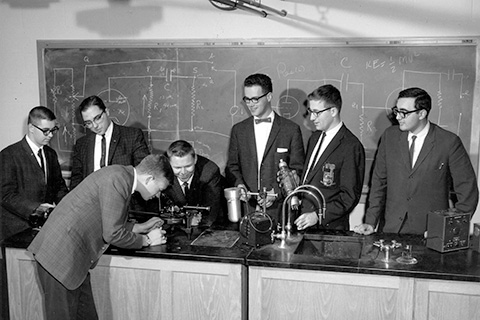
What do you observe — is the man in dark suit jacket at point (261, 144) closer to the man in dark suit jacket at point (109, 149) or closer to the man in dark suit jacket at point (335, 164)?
the man in dark suit jacket at point (335, 164)

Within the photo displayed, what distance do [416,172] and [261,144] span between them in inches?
51.4

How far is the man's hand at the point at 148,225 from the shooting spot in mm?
3548

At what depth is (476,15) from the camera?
458cm

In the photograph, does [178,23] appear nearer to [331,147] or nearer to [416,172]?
[331,147]

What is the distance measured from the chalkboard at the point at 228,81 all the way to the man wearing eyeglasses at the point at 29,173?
4.39ft

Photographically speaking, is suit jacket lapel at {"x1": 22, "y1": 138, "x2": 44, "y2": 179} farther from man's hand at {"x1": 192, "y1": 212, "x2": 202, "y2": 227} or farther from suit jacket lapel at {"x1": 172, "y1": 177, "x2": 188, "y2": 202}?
man's hand at {"x1": 192, "y1": 212, "x2": 202, "y2": 227}

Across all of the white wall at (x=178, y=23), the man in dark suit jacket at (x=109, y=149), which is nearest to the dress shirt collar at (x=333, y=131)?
the white wall at (x=178, y=23)

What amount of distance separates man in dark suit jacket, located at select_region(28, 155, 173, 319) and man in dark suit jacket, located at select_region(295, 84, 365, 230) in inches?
51.5

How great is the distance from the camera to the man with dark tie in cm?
411

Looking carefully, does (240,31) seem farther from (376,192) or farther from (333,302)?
(333,302)

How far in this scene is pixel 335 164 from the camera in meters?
3.96

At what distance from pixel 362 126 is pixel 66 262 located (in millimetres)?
3003

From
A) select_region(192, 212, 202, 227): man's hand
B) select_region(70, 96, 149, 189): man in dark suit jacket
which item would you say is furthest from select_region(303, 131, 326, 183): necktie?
select_region(70, 96, 149, 189): man in dark suit jacket

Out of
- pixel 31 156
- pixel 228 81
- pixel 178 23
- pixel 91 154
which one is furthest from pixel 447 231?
pixel 178 23
